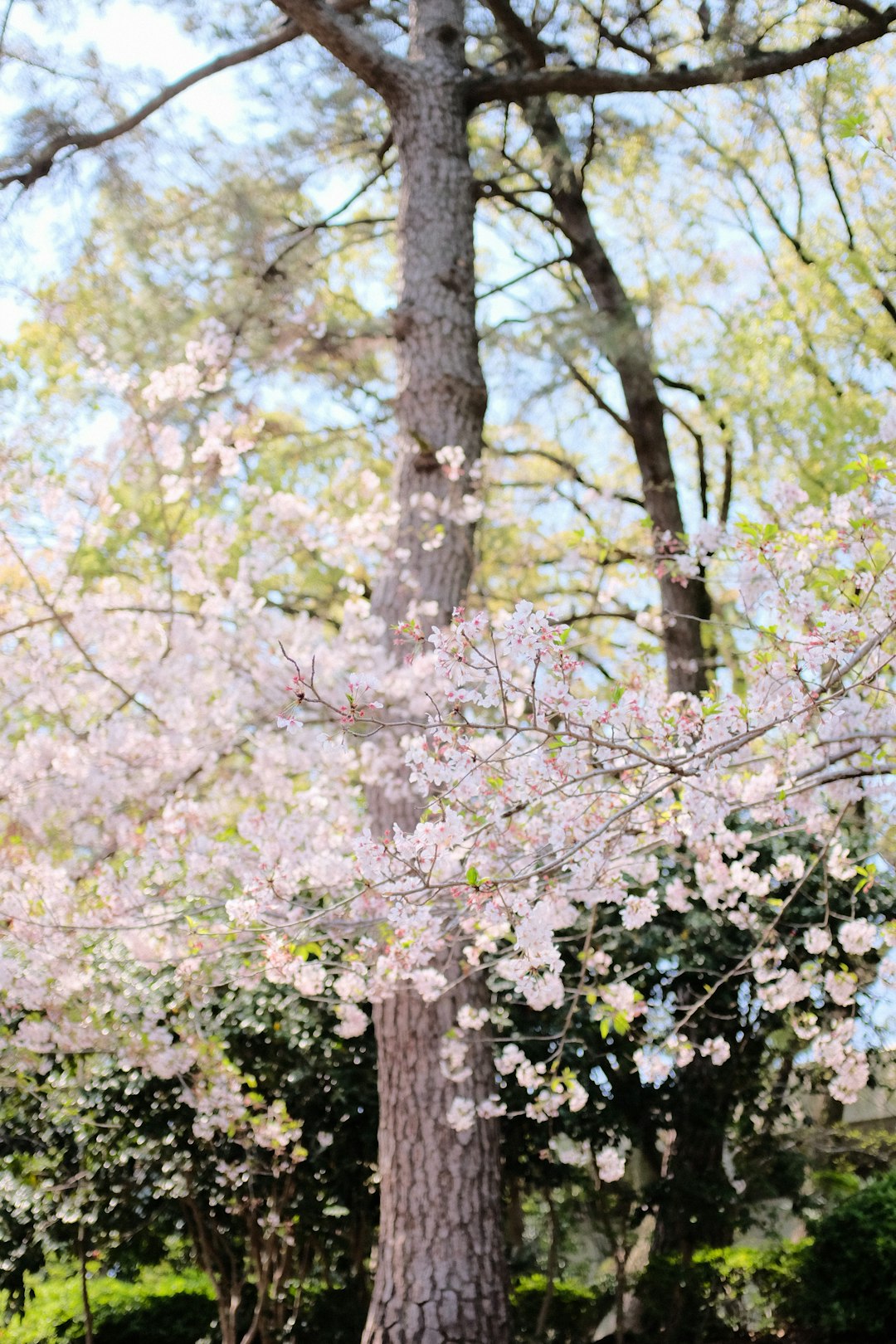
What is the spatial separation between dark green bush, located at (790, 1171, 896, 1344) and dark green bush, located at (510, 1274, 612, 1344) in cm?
110

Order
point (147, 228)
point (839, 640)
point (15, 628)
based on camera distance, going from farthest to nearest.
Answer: point (147, 228)
point (15, 628)
point (839, 640)

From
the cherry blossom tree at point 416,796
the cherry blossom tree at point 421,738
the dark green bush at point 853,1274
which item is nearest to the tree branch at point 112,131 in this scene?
the cherry blossom tree at point 421,738

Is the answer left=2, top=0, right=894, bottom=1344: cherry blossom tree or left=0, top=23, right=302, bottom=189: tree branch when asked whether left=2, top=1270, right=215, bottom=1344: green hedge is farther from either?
left=0, top=23, right=302, bottom=189: tree branch

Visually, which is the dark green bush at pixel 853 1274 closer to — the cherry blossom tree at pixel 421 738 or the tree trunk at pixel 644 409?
the cherry blossom tree at pixel 421 738

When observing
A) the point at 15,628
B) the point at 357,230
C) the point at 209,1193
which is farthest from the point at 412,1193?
the point at 357,230

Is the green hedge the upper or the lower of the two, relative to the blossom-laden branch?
lower

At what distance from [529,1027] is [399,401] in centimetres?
317

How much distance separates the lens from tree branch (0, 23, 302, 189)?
574 centimetres

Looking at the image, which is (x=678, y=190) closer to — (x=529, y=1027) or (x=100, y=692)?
(x=100, y=692)

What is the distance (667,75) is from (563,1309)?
6.65 metres

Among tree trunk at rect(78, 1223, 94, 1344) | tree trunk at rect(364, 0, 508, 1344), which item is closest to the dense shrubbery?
tree trunk at rect(78, 1223, 94, 1344)

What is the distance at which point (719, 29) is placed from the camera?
536 centimetres

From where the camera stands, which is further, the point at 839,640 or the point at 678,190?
the point at 678,190

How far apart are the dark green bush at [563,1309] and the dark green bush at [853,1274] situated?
110 cm
